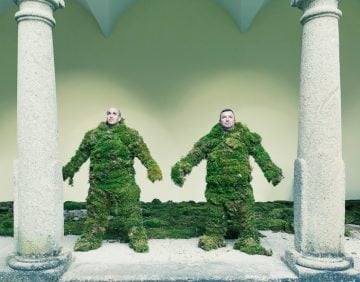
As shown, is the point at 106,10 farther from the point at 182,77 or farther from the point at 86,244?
the point at 86,244

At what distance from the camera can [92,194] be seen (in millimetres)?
4707

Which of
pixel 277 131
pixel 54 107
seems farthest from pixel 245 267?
pixel 277 131

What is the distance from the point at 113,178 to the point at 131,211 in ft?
1.49

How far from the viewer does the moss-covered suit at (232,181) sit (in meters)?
4.62

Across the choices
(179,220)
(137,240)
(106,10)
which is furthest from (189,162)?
(106,10)

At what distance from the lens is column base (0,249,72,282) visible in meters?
3.62

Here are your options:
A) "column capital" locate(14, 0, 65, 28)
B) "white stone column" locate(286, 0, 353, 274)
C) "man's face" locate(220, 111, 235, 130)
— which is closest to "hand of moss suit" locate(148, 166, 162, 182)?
"man's face" locate(220, 111, 235, 130)

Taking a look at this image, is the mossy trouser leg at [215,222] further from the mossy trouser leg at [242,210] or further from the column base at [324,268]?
the column base at [324,268]

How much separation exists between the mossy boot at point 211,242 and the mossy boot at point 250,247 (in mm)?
174

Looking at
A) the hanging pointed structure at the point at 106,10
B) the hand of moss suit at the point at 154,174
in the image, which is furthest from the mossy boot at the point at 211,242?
the hanging pointed structure at the point at 106,10

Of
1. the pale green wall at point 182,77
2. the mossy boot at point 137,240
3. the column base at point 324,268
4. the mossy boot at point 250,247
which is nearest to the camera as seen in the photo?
the column base at point 324,268

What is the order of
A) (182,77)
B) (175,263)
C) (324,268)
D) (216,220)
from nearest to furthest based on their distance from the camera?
(324,268) → (175,263) → (216,220) → (182,77)

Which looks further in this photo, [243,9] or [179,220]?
[243,9]

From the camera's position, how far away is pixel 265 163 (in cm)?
470
